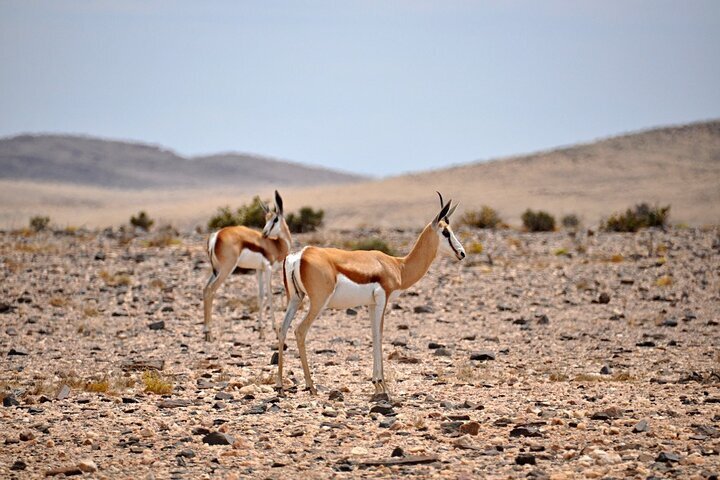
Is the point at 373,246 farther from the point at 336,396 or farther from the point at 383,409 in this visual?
the point at 383,409

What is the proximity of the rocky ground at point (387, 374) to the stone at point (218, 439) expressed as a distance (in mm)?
17

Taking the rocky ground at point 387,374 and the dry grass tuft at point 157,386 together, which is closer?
the rocky ground at point 387,374

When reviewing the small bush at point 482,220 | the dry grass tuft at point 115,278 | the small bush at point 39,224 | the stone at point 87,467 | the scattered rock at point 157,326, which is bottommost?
the stone at point 87,467

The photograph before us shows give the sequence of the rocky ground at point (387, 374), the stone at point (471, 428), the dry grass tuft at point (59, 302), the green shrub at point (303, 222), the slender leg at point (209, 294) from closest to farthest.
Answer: the rocky ground at point (387, 374)
the stone at point (471, 428)
the slender leg at point (209, 294)
the dry grass tuft at point (59, 302)
the green shrub at point (303, 222)

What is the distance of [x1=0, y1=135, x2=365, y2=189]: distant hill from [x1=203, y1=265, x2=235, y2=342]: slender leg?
129863 millimetres

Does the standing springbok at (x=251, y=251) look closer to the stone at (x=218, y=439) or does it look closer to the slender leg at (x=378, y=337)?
the slender leg at (x=378, y=337)

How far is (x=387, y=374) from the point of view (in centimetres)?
1207

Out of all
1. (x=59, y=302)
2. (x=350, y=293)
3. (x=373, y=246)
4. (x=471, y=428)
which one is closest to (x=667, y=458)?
(x=471, y=428)

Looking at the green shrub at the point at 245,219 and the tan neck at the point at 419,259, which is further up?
the green shrub at the point at 245,219

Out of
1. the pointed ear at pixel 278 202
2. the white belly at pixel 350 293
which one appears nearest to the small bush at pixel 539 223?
the pointed ear at pixel 278 202

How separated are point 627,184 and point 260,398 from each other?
6557cm

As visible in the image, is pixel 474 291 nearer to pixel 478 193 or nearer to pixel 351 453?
pixel 351 453

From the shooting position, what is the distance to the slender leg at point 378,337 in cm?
1068

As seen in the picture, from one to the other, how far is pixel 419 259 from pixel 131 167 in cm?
15513
